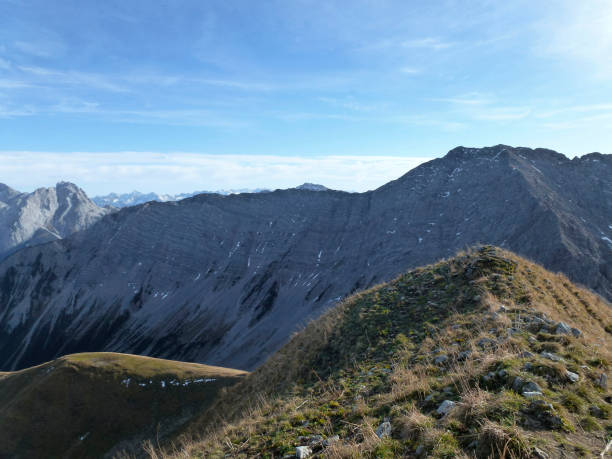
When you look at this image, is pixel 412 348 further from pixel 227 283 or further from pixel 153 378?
pixel 227 283

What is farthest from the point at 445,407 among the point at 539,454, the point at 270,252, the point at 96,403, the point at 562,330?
the point at 270,252

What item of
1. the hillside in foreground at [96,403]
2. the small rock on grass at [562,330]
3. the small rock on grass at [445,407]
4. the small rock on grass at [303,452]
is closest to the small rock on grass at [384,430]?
the small rock on grass at [445,407]

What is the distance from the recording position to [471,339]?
34.6ft

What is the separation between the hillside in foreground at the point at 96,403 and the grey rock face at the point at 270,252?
51.1m

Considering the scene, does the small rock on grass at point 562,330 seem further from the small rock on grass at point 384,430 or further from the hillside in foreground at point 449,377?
the small rock on grass at point 384,430

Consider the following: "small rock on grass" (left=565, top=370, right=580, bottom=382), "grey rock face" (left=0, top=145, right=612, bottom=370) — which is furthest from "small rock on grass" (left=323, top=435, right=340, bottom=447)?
"grey rock face" (left=0, top=145, right=612, bottom=370)

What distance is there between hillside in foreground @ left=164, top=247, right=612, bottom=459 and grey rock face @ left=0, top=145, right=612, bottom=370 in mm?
83573

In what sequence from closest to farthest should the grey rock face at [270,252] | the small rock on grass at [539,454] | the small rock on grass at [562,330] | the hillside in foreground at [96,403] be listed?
the small rock on grass at [539,454] < the small rock on grass at [562,330] < the hillside in foreground at [96,403] < the grey rock face at [270,252]

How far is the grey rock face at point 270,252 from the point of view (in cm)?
10294

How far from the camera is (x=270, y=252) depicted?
152 metres

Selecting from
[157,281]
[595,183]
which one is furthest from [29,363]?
Result: [595,183]

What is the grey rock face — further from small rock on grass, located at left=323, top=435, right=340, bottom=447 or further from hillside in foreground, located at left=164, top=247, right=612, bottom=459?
small rock on grass, located at left=323, top=435, right=340, bottom=447

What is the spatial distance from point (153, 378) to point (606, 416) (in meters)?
56.3

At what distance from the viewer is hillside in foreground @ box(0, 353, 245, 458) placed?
42.7 m
